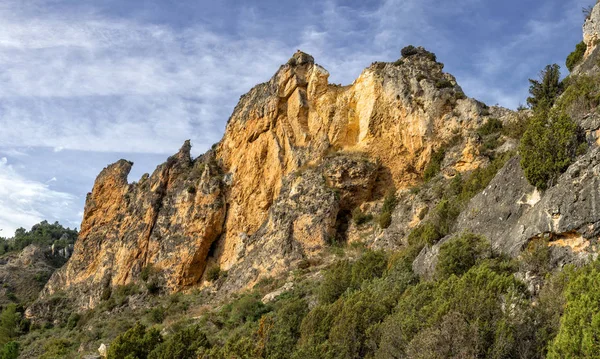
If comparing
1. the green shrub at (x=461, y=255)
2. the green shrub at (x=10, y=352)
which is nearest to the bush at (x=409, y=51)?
the green shrub at (x=461, y=255)

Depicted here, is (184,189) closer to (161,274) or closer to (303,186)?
(161,274)

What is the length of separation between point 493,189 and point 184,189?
28.0 m

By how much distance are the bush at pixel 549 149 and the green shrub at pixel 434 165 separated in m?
14.1

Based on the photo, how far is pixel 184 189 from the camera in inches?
1618

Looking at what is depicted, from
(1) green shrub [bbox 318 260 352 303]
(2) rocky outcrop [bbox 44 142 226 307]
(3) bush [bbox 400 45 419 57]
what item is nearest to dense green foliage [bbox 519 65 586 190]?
(1) green shrub [bbox 318 260 352 303]

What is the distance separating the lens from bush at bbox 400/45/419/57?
124 ft

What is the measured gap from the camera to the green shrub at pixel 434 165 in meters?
30.9

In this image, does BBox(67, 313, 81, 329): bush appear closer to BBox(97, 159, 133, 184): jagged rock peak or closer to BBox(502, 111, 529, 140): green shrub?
BBox(97, 159, 133, 184): jagged rock peak

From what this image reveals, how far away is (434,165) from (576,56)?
10.6m

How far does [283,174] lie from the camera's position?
3684cm

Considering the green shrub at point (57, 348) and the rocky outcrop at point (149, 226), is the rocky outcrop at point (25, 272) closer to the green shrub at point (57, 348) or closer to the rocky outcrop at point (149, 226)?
the rocky outcrop at point (149, 226)

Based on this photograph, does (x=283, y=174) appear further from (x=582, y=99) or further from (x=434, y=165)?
(x=582, y=99)

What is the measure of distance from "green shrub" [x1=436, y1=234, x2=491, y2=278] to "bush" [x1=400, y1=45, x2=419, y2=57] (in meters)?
23.9

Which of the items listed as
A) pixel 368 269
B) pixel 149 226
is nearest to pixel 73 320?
pixel 149 226
